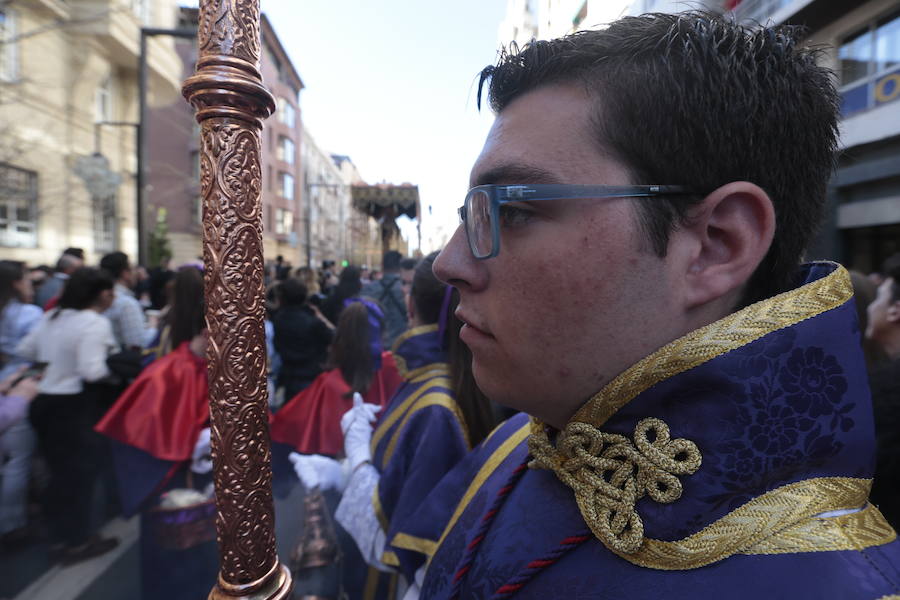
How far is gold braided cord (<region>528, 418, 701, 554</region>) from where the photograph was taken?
0.67 metres

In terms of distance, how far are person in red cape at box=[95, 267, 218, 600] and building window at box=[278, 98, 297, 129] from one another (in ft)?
122

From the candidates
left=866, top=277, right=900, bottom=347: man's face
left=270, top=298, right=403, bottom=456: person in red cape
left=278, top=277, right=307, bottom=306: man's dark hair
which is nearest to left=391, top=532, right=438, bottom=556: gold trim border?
left=270, top=298, right=403, bottom=456: person in red cape

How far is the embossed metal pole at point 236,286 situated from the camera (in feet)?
2.82

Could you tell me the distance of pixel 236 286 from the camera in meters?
0.90

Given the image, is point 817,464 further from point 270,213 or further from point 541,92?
point 270,213

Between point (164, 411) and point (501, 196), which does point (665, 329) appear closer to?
point (501, 196)

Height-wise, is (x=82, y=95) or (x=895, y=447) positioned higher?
(x=82, y=95)

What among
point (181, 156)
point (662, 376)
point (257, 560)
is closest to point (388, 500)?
point (257, 560)

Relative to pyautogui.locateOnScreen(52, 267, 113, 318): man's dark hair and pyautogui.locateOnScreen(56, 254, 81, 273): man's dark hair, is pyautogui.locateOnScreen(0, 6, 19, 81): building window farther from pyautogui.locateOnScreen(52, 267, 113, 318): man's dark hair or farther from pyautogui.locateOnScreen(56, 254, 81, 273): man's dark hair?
pyautogui.locateOnScreen(52, 267, 113, 318): man's dark hair

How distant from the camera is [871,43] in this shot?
352 inches

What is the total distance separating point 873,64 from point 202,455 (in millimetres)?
12193

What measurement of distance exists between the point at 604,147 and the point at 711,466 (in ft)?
1.63

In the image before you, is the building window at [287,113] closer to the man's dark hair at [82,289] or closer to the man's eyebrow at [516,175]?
the man's dark hair at [82,289]

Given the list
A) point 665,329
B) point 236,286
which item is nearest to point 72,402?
point 236,286
